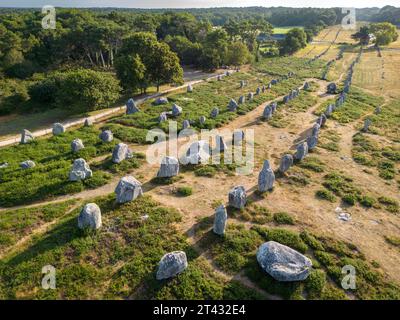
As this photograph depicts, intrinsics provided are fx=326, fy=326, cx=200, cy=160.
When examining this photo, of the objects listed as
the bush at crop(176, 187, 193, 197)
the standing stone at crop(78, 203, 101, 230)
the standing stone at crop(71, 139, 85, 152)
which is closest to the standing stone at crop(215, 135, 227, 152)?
the bush at crop(176, 187, 193, 197)

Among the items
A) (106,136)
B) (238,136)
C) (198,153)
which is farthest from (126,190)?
(238,136)

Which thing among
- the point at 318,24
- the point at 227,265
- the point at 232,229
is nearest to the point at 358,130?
the point at 232,229

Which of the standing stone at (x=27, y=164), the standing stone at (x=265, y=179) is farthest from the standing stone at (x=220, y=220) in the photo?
the standing stone at (x=27, y=164)

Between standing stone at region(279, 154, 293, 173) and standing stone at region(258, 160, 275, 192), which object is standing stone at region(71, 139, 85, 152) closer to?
standing stone at region(258, 160, 275, 192)

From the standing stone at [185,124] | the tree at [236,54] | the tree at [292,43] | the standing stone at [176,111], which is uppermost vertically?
the tree at [292,43]

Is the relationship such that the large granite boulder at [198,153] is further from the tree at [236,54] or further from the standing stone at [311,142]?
the tree at [236,54]
